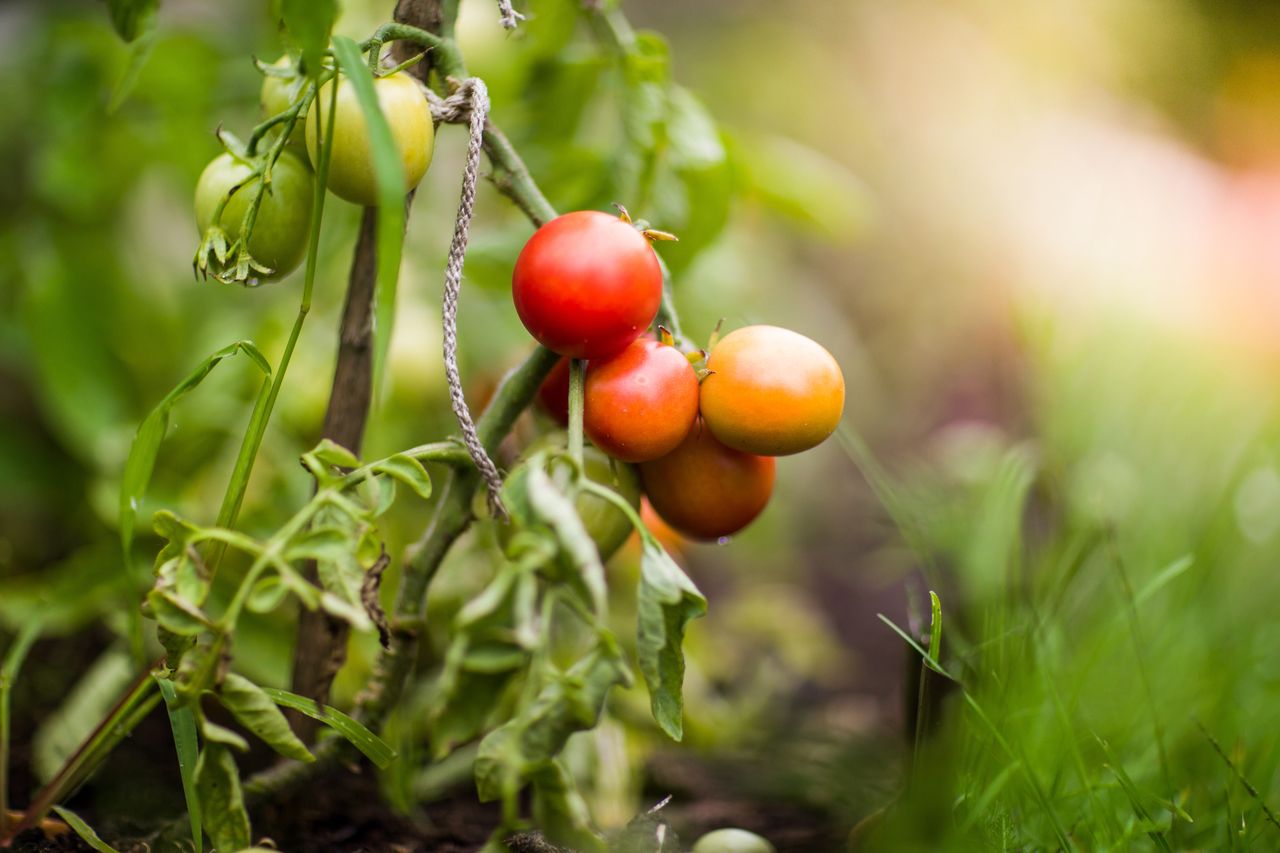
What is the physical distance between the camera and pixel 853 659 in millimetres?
1364

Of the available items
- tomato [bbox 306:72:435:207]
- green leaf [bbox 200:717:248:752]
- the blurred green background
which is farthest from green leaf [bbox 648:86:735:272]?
green leaf [bbox 200:717:248:752]

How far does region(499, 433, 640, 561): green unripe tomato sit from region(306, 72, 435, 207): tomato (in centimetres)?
18

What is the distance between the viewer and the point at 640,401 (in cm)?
52

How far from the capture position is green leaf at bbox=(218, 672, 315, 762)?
1.50 ft

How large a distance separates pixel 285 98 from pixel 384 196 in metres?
0.20

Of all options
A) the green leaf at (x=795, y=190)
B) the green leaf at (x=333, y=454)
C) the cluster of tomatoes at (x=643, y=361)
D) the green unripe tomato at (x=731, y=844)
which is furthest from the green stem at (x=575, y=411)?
the green leaf at (x=795, y=190)

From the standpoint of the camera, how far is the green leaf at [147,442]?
519mm

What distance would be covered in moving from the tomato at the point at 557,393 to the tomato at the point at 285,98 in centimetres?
19

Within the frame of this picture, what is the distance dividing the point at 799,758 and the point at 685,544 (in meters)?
0.47

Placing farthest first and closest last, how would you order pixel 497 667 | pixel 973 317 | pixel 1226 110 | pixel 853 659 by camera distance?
1. pixel 1226 110
2. pixel 973 317
3. pixel 853 659
4. pixel 497 667

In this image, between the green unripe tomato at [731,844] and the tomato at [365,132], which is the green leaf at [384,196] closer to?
the tomato at [365,132]

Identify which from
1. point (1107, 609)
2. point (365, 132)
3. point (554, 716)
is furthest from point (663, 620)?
point (1107, 609)

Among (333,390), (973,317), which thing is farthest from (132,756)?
(973,317)

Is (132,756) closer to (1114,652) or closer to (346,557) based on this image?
(346,557)
